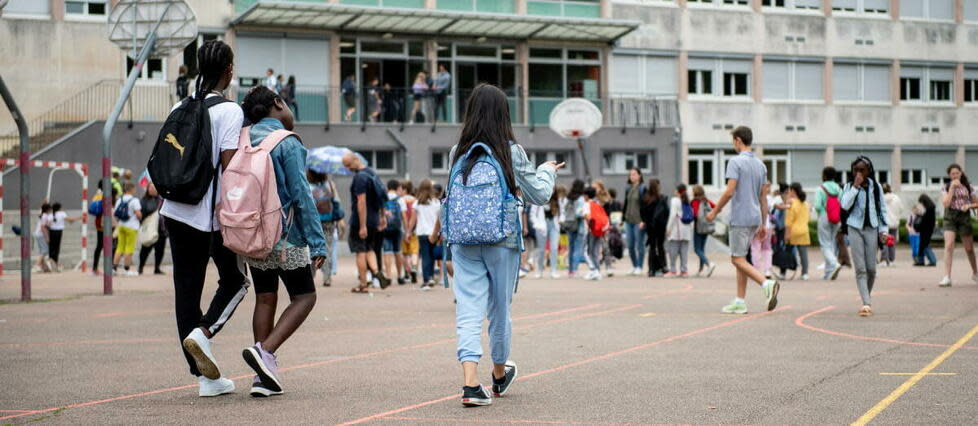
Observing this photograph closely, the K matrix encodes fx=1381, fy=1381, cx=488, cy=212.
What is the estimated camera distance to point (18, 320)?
44.3 ft

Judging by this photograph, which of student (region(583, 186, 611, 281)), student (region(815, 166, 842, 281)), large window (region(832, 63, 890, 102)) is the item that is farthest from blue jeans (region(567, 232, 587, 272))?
large window (region(832, 63, 890, 102))

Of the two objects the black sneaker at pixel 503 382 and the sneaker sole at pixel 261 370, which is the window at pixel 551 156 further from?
the sneaker sole at pixel 261 370

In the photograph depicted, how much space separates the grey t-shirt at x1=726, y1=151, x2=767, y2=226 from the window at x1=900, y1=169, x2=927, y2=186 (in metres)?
40.2

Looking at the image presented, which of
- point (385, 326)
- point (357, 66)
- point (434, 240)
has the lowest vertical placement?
point (385, 326)

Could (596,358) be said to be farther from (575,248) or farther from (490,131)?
(575,248)

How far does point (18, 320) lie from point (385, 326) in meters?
3.67

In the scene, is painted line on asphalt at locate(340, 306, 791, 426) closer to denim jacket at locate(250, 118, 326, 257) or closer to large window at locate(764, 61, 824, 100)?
denim jacket at locate(250, 118, 326, 257)

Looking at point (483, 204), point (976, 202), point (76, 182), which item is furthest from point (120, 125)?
point (483, 204)

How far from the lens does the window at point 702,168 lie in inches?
1902

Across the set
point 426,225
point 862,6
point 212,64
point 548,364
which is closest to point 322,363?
point 548,364

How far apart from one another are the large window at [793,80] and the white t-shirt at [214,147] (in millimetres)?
43806

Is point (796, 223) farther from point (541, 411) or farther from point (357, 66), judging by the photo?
point (357, 66)

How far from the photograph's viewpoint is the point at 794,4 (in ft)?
164

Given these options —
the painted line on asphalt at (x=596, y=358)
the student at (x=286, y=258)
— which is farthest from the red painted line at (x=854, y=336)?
the student at (x=286, y=258)
